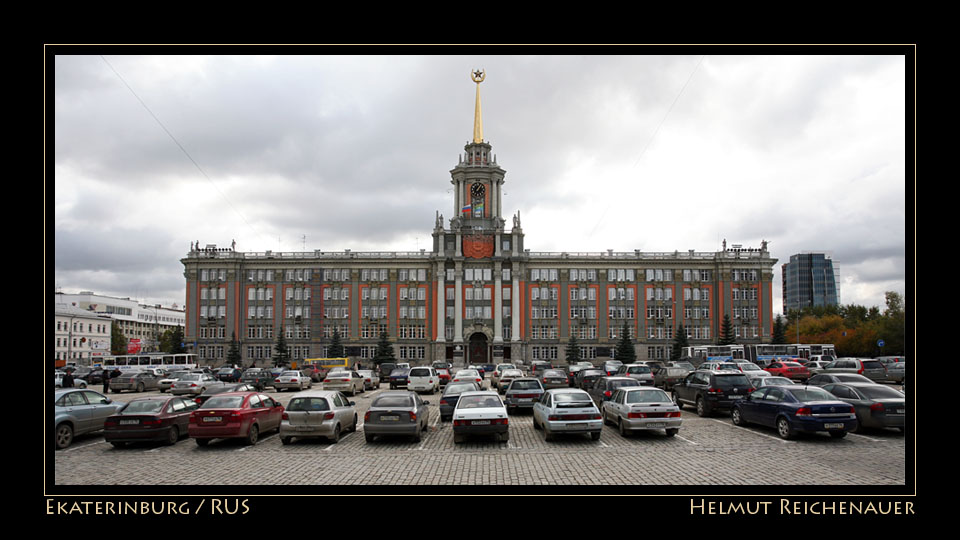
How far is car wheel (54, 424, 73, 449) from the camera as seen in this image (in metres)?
16.2

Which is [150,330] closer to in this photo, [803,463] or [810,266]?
[803,463]

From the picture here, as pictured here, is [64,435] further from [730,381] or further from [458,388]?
[730,381]

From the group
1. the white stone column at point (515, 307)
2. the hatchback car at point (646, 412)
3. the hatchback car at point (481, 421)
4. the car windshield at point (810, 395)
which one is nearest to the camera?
the hatchback car at point (481, 421)

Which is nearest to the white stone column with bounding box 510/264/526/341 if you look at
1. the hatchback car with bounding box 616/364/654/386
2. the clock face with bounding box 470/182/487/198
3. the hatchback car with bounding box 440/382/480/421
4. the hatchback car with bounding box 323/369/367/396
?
the clock face with bounding box 470/182/487/198

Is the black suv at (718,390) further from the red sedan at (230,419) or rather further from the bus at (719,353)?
the bus at (719,353)

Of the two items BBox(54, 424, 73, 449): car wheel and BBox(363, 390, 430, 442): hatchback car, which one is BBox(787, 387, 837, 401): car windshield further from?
BBox(54, 424, 73, 449): car wheel

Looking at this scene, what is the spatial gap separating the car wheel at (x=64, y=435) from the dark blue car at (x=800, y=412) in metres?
19.8

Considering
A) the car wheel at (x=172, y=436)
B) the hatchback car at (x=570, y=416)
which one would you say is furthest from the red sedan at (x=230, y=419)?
the hatchback car at (x=570, y=416)

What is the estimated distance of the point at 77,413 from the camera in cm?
1716

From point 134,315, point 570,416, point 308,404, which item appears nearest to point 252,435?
point 308,404

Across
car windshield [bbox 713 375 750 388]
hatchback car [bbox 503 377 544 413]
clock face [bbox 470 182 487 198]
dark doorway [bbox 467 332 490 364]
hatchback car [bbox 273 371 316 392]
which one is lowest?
dark doorway [bbox 467 332 490 364]

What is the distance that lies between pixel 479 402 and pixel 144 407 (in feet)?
30.7

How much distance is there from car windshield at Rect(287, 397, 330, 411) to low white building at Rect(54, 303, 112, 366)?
8651cm

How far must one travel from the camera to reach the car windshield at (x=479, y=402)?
55.8 feet
